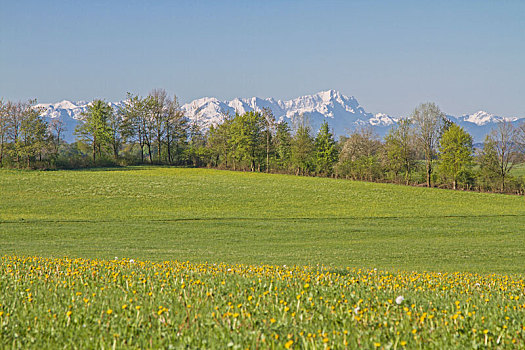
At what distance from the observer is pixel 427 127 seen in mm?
63562

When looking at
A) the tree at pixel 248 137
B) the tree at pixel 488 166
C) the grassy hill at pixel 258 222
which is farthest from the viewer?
the tree at pixel 248 137

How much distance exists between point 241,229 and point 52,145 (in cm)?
5290

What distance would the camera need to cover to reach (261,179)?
194 ft

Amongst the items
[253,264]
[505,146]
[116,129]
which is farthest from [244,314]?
[116,129]

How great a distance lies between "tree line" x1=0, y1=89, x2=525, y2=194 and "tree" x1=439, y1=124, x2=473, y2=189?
0.45ft

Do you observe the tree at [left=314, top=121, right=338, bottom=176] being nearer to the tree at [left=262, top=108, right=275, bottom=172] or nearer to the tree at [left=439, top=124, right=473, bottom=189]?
the tree at [left=262, top=108, right=275, bottom=172]

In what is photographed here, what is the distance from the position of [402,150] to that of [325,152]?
49.2 feet

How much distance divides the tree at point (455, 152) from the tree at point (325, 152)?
64.0ft

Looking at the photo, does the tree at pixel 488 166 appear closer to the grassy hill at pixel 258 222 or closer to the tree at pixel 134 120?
the grassy hill at pixel 258 222

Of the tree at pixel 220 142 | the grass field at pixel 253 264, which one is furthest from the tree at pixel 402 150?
the tree at pixel 220 142

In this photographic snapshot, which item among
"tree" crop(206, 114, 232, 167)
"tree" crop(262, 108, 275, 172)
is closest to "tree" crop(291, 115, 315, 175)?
"tree" crop(262, 108, 275, 172)

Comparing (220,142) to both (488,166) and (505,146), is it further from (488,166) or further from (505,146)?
(505,146)

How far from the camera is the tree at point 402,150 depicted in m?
64.4

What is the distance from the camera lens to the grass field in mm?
4598
